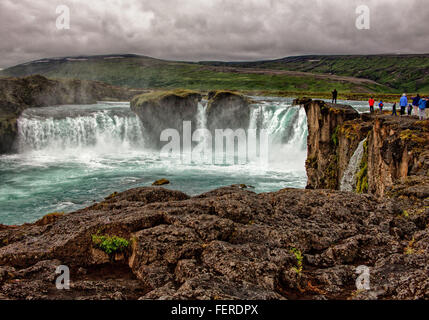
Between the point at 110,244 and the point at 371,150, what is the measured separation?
1685 centimetres

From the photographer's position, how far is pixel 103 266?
7301mm

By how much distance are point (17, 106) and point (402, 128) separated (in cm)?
6372

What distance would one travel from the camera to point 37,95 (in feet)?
262

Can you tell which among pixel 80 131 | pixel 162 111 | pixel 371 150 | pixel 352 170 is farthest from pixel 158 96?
pixel 371 150

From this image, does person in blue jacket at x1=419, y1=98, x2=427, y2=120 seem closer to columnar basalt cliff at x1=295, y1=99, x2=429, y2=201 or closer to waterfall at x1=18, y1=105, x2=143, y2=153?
columnar basalt cliff at x1=295, y1=99, x2=429, y2=201

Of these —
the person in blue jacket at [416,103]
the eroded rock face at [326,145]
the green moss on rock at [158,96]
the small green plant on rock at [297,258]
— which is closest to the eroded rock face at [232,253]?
the small green plant on rock at [297,258]

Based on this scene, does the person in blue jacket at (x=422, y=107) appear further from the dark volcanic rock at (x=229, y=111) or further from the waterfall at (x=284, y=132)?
the dark volcanic rock at (x=229, y=111)

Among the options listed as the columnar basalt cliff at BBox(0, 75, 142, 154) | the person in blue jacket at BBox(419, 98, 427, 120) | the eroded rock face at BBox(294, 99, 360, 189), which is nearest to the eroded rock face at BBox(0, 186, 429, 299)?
the person in blue jacket at BBox(419, 98, 427, 120)

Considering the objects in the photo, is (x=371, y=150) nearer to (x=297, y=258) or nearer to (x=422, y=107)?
(x=422, y=107)

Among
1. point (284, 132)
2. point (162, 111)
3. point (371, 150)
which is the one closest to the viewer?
point (371, 150)

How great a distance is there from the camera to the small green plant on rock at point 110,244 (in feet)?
24.5

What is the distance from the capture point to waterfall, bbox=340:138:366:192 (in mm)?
21828
